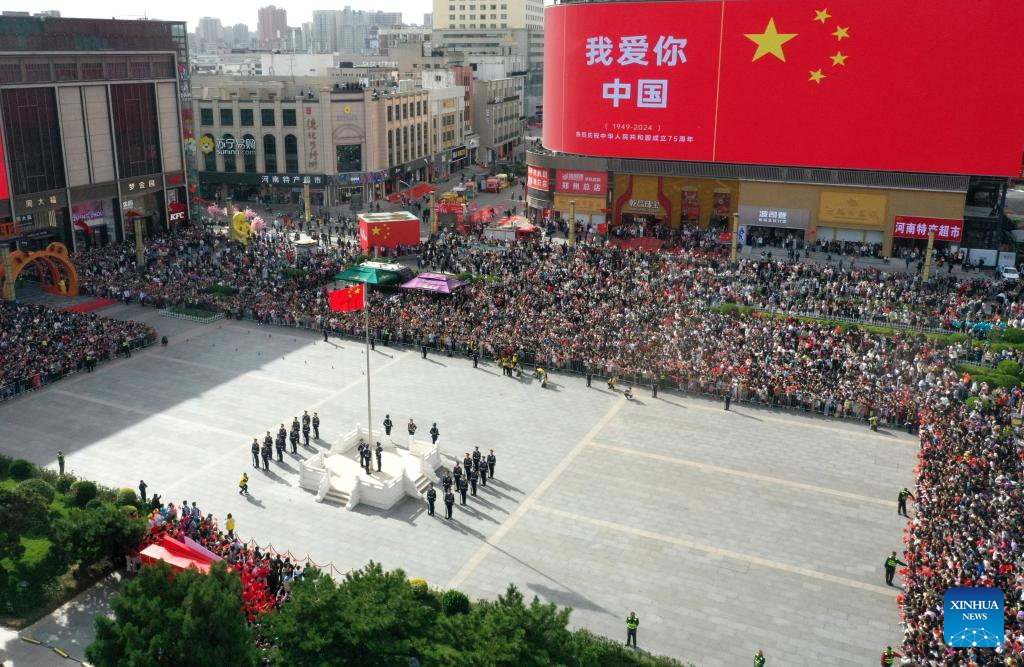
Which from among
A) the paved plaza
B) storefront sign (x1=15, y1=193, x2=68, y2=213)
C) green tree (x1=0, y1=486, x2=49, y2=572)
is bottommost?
the paved plaza

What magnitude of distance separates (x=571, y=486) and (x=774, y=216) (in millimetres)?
37516

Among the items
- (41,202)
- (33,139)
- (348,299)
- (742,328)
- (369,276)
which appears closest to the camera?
(348,299)

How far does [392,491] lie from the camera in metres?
28.8

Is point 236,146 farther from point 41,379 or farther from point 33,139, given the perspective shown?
point 41,379

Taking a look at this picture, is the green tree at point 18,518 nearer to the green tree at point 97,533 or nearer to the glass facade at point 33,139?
the green tree at point 97,533

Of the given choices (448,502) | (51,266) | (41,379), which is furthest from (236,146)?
(448,502)

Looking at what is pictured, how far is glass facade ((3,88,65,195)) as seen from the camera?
53.7m

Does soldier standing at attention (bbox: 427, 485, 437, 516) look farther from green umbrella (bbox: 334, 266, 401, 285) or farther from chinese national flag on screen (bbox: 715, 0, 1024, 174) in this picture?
chinese national flag on screen (bbox: 715, 0, 1024, 174)

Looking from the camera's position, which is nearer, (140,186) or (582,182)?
(140,186)

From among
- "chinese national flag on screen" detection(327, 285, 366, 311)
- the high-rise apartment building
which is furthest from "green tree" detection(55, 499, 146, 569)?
the high-rise apartment building

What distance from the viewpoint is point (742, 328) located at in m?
41.5

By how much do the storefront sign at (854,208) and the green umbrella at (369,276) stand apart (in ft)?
96.6

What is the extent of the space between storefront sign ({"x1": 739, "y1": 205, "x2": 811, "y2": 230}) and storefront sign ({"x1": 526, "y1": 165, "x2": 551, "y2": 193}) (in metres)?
15.3

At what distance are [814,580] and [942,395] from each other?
14251mm
